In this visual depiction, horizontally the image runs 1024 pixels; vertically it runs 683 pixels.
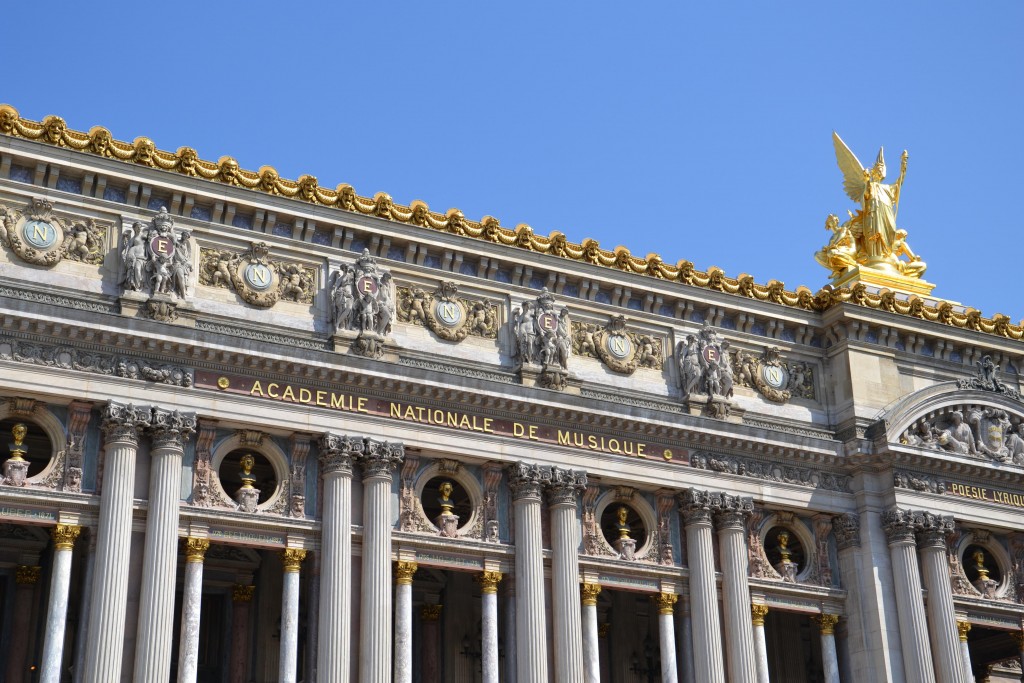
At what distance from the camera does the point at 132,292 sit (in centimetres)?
2872

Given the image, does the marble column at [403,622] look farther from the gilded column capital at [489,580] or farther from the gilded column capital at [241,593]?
the gilded column capital at [241,593]

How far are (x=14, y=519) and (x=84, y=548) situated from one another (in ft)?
8.08

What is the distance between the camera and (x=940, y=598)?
112 ft

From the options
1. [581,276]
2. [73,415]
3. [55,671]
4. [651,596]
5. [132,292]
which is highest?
[581,276]

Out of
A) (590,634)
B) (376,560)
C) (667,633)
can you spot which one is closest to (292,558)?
(376,560)

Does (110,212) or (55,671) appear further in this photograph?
(110,212)

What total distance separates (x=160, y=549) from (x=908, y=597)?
16.2 metres

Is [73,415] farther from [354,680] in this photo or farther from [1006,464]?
[1006,464]

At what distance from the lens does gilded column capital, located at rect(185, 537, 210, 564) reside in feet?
91.3

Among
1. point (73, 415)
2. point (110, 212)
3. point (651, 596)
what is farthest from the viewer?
point (651, 596)

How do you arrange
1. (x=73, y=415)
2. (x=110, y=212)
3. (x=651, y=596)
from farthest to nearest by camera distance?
1. (x=651, y=596)
2. (x=110, y=212)
3. (x=73, y=415)

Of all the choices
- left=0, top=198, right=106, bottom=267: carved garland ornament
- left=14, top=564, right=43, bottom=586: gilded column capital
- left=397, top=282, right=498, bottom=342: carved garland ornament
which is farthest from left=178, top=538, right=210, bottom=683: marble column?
left=397, top=282, right=498, bottom=342: carved garland ornament

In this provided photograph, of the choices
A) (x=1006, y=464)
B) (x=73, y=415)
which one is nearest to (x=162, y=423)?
(x=73, y=415)

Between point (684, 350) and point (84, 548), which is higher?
point (684, 350)
